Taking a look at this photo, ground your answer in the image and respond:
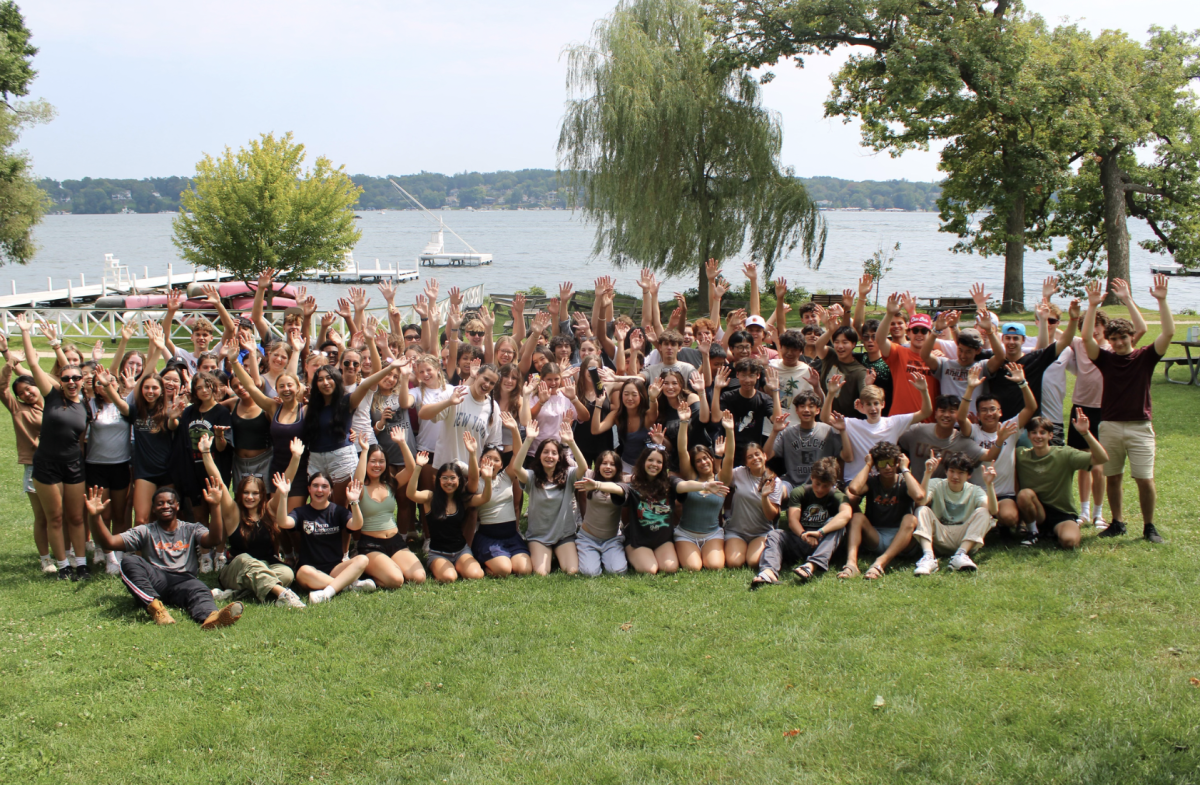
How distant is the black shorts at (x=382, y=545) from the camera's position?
7.15 meters

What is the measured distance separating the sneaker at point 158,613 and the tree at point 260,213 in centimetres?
2408

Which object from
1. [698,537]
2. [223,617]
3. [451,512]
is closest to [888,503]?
[698,537]

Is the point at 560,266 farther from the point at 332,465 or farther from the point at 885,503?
the point at 885,503

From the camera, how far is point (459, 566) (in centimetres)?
724

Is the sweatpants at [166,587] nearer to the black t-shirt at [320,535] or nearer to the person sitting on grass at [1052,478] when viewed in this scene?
the black t-shirt at [320,535]

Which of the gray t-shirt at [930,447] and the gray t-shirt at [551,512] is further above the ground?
the gray t-shirt at [930,447]

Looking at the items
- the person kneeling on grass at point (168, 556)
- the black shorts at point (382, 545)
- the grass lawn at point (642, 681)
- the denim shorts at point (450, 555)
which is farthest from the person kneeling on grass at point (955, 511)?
the person kneeling on grass at point (168, 556)

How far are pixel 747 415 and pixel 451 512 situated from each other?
9.19ft

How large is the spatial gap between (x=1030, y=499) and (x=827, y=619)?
237cm

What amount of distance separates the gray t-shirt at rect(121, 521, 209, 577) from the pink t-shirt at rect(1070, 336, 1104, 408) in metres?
7.75

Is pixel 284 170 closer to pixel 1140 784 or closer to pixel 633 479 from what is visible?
pixel 633 479

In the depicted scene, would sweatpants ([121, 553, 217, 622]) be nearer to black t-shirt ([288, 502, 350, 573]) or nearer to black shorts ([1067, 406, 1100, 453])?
black t-shirt ([288, 502, 350, 573])

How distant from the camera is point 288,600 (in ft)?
21.6

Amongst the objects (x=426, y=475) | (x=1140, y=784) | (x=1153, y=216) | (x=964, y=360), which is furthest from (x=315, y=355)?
(x=1153, y=216)
